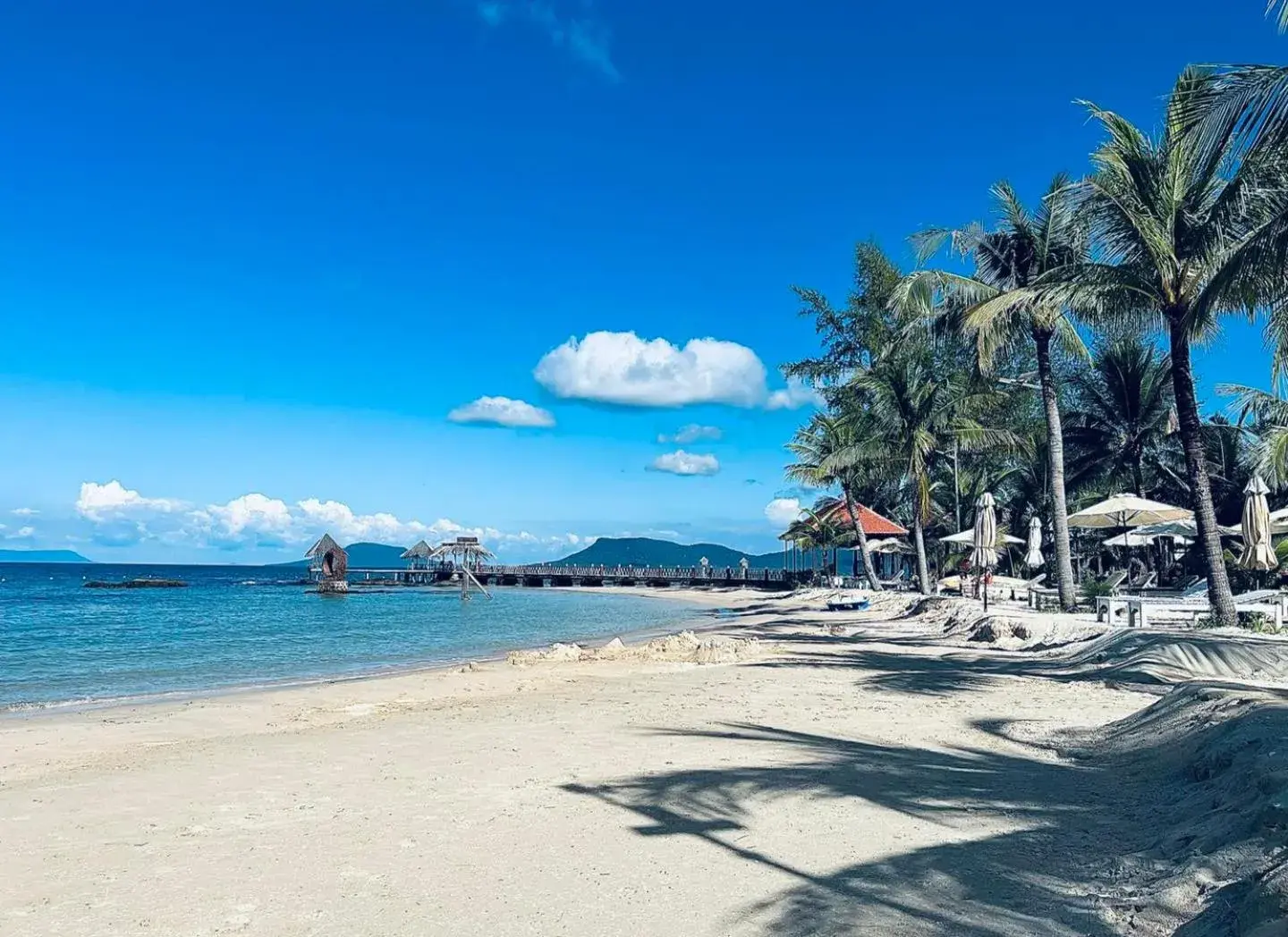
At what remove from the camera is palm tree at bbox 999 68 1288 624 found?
1155 centimetres

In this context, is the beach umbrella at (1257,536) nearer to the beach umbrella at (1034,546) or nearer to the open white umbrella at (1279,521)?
the open white umbrella at (1279,521)

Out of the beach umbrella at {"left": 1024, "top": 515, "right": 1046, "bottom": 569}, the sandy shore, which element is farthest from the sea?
the beach umbrella at {"left": 1024, "top": 515, "right": 1046, "bottom": 569}

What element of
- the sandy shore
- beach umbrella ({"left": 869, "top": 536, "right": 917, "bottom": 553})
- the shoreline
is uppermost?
beach umbrella ({"left": 869, "top": 536, "right": 917, "bottom": 553})

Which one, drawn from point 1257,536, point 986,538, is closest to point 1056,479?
point 1257,536

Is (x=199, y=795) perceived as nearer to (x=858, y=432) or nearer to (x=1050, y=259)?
(x=1050, y=259)

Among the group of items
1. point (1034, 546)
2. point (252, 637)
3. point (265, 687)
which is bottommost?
point (265, 687)

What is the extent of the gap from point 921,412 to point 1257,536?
1670 cm

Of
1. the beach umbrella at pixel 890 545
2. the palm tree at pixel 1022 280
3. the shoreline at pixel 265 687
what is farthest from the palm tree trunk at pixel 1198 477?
the beach umbrella at pixel 890 545

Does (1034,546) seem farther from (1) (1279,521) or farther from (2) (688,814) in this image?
(2) (688,814)

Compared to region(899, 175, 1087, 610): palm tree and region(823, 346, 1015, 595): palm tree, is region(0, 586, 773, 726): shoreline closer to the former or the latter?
region(823, 346, 1015, 595): palm tree

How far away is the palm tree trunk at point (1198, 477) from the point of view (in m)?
13.0

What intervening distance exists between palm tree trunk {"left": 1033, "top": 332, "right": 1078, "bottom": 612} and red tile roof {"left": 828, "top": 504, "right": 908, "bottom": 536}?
25776 millimetres

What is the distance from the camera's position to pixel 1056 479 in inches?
719

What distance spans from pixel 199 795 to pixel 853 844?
484 cm
